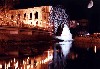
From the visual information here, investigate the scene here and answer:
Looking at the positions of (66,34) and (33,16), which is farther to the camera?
(66,34)

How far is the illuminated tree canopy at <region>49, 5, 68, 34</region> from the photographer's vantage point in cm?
2514

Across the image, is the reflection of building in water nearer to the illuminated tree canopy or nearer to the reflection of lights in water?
the illuminated tree canopy

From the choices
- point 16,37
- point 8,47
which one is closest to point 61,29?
point 16,37

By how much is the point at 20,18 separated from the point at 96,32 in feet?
33.6

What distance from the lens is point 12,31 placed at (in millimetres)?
15172

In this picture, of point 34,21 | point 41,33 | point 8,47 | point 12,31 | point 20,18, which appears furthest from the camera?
point 20,18

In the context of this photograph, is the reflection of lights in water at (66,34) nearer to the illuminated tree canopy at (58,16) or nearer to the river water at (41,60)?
the illuminated tree canopy at (58,16)

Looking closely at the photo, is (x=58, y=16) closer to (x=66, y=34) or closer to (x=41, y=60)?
(x=66, y=34)

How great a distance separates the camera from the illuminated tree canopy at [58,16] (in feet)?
82.5

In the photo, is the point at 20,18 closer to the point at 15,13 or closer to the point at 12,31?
the point at 15,13

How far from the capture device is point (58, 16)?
26703 mm

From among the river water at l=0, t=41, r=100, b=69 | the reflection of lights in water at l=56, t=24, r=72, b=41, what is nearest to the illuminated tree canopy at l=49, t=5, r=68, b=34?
the reflection of lights in water at l=56, t=24, r=72, b=41

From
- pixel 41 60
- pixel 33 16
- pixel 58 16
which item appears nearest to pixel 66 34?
pixel 58 16

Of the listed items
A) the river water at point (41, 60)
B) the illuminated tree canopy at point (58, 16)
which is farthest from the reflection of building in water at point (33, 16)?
the river water at point (41, 60)
